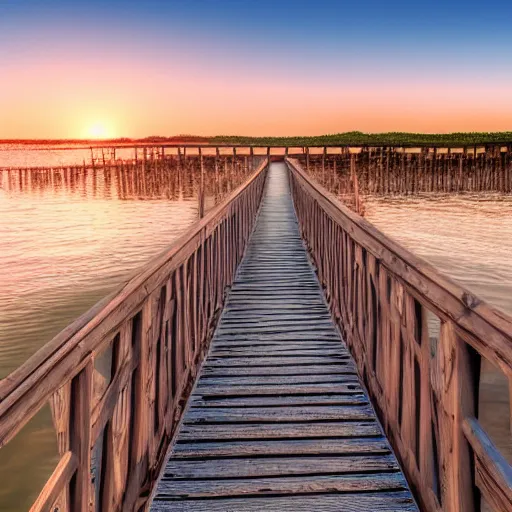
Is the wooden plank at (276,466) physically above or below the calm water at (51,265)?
above

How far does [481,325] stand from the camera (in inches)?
73.2

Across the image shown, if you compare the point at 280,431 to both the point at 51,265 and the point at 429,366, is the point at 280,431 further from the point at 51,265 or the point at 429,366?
the point at 51,265

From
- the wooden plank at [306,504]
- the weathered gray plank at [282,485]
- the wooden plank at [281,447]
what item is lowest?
the wooden plank at [306,504]

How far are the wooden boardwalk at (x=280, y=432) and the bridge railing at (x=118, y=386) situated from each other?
209 millimetres

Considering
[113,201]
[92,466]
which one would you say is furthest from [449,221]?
[92,466]

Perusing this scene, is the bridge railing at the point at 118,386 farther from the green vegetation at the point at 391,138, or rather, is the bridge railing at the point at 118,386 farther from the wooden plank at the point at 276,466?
the green vegetation at the point at 391,138

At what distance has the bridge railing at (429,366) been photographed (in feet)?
6.15

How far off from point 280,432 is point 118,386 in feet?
4.72

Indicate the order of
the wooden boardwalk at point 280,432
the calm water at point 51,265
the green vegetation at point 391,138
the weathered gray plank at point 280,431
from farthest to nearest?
1. the green vegetation at point 391,138
2. the calm water at point 51,265
3. the weathered gray plank at point 280,431
4. the wooden boardwalk at point 280,432

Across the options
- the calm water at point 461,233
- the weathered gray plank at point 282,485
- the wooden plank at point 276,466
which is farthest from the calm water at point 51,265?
the calm water at point 461,233

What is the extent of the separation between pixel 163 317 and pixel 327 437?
4.05 ft

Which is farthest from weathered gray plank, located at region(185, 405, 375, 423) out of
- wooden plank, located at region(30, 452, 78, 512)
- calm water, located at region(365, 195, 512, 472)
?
wooden plank, located at region(30, 452, 78, 512)

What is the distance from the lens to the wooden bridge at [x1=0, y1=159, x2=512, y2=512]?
1.91 m

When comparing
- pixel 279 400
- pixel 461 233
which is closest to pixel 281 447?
pixel 279 400
